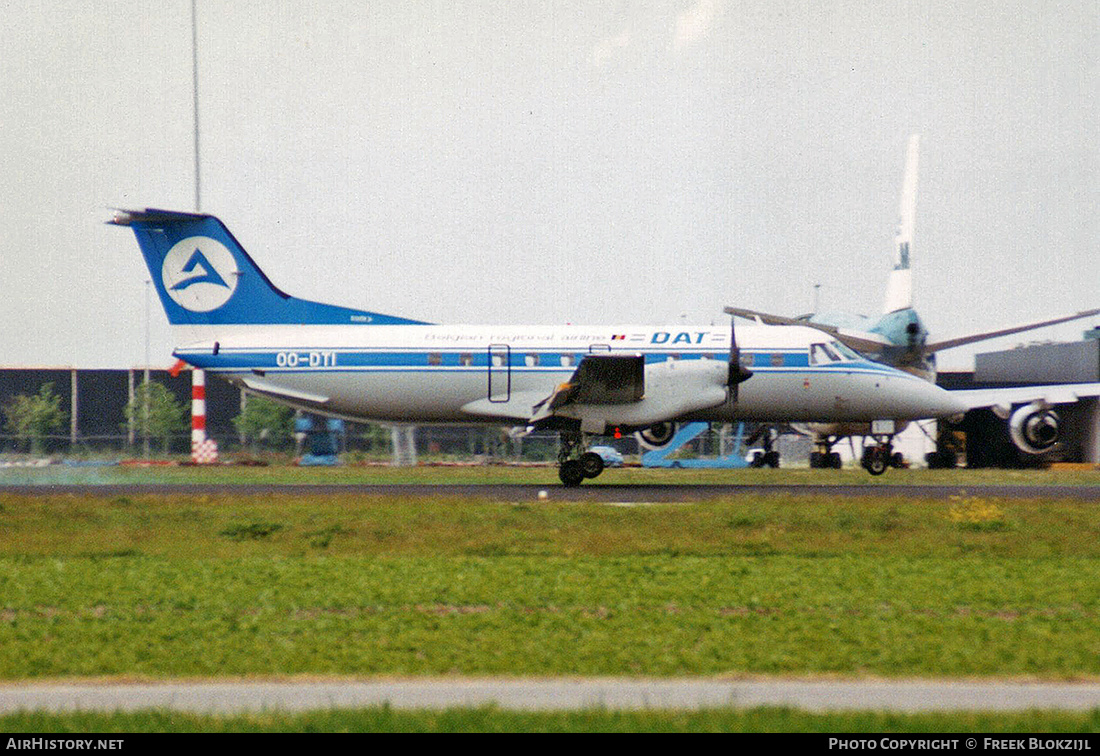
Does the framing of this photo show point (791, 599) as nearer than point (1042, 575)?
Yes

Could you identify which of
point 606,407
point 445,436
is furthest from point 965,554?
point 445,436

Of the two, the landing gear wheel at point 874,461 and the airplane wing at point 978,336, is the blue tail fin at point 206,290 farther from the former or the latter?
the airplane wing at point 978,336

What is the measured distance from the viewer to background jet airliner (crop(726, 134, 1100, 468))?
4491 cm

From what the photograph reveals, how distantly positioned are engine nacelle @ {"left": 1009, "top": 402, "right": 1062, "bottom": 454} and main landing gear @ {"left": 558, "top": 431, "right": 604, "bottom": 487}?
23.0 m

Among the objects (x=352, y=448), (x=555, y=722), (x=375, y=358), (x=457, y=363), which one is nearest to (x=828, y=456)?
(x=457, y=363)

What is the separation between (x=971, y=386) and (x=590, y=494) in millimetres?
51636

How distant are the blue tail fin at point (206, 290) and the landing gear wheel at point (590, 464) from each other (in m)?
6.80

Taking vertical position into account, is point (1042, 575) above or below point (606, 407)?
below

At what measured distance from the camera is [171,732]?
282 inches

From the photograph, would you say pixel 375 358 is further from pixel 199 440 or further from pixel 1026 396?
pixel 1026 396

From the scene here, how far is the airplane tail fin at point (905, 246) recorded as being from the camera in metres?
A: 53.8

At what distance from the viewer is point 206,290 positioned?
31672 mm

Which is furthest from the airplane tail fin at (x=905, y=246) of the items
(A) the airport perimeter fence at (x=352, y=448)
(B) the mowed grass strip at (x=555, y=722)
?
(B) the mowed grass strip at (x=555, y=722)
